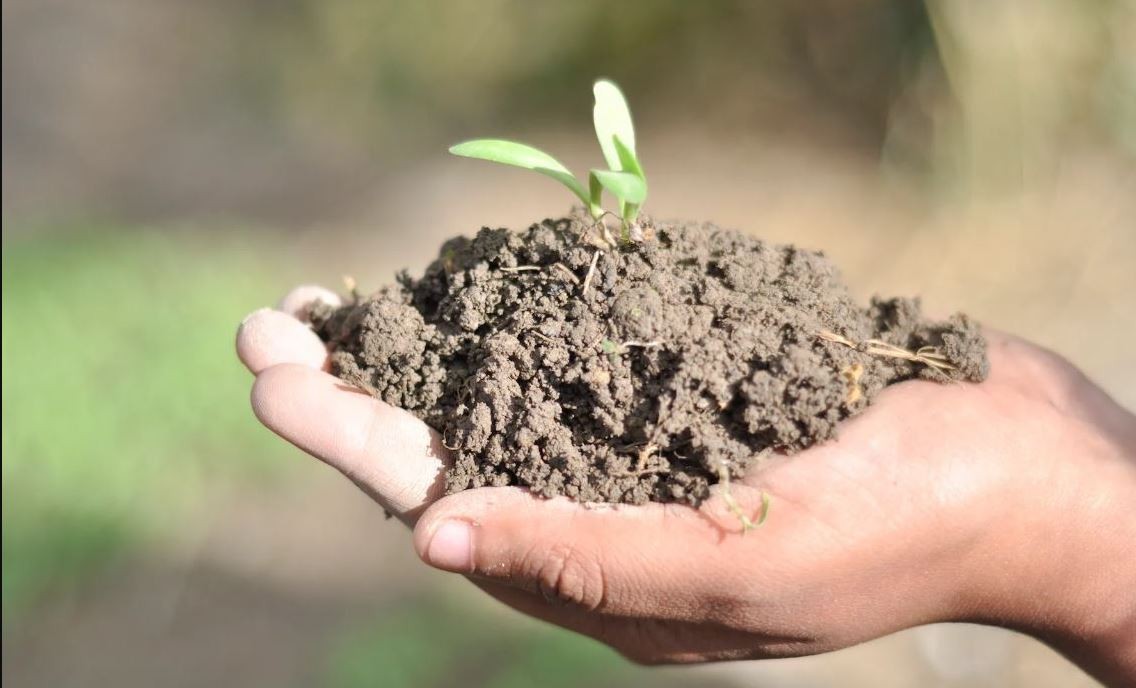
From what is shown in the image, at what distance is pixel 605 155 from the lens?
1.63 meters

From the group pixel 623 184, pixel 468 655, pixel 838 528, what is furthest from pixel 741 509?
pixel 468 655

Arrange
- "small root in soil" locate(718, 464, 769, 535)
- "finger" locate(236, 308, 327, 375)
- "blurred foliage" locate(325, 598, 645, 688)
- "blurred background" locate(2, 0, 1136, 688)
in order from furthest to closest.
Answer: "blurred background" locate(2, 0, 1136, 688), "blurred foliage" locate(325, 598, 645, 688), "finger" locate(236, 308, 327, 375), "small root in soil" locate(718, 464, 769, 535)

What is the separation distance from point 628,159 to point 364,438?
694mm

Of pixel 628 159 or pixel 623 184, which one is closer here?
pixel 623 184

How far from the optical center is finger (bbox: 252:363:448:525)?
1.57m

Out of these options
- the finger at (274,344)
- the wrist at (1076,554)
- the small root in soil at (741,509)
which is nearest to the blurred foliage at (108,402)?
the finger at (274,344)

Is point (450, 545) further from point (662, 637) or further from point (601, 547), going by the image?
point (662, 637)

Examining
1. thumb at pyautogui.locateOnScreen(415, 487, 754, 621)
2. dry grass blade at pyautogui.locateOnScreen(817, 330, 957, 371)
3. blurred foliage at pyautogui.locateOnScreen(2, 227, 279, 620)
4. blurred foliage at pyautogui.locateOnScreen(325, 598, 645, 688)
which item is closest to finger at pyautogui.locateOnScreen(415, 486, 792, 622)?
thumb at pyautogui.locateOnScreen(415, 487, 754, 621)

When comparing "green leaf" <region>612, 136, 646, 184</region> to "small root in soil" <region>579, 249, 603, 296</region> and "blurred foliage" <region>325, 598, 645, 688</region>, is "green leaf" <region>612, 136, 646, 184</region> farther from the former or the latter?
"blurred foliage" <region>325, 598, 645, 688</region>

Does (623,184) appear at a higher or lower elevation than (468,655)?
higher

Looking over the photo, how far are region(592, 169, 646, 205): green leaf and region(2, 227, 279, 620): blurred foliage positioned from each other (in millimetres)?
2794

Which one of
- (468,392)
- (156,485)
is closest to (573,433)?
(468,392)

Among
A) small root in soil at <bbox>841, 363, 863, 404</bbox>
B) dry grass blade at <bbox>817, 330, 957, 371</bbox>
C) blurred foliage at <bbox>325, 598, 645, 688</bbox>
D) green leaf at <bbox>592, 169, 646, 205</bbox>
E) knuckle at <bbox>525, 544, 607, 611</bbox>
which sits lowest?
blurred foliage at <bbox>325, 598, 645, 688</bbox>

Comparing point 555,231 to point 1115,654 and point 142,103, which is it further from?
point 142,103
